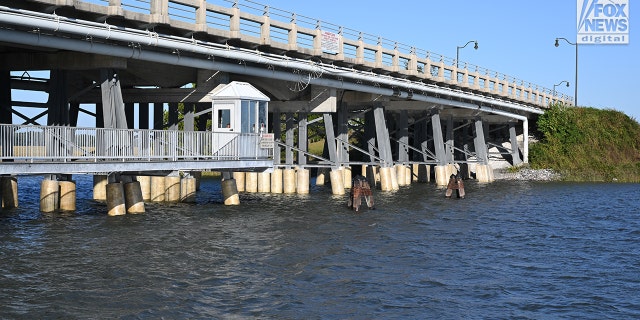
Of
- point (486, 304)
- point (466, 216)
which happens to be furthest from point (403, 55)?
point (486, 304)

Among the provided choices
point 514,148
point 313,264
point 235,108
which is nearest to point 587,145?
point 514,148

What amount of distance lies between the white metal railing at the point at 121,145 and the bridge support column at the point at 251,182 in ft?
38.6

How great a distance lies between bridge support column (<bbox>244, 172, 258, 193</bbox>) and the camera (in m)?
47.1

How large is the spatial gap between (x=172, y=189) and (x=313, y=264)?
17725 millimetres

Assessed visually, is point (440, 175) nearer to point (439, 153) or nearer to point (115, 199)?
point (439, 153)

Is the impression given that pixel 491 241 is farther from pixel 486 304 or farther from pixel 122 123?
pixel 122 123

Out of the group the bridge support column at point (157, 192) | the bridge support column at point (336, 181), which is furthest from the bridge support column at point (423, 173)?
the bridge support column at point (157, 192)

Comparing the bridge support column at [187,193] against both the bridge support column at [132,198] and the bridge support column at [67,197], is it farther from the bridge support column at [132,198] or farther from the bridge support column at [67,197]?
the bridge support column at [132,198]

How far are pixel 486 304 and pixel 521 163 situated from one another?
55.7m

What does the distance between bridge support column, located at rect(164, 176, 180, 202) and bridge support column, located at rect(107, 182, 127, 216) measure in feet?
28.6

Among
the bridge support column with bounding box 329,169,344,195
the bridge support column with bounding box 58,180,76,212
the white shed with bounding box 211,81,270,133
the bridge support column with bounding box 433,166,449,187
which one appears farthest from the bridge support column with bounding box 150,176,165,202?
the bridge support column with bounding box 433,166,449,187

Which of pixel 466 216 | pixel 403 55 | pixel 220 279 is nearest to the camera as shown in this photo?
pixel 220 279

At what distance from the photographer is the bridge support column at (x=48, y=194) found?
101 ft

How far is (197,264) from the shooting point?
2122cm
